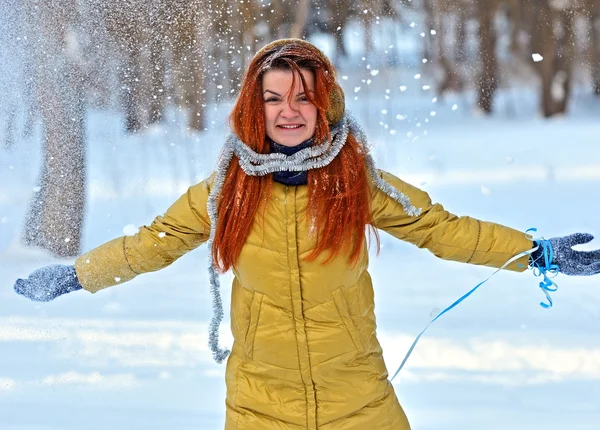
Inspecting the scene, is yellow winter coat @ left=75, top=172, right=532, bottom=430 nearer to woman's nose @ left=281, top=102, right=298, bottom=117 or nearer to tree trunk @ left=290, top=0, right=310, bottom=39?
woman's nose @ left=281, top=102, right=298, bottom=117

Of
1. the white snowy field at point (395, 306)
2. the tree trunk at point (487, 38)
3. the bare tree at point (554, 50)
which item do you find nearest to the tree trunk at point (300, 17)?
the white snowy field at point (395, 306)

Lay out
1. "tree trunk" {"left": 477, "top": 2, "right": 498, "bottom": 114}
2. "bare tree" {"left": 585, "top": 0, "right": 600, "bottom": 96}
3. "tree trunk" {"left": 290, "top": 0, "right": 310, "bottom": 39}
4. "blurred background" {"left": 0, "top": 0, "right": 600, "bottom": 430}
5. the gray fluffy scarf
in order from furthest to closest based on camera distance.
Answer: "bare tree" {"left": 585, "top": 0, "right": 600, "bottom": 96} → "tree trunk" {"left": 477, "top": 2, "right": 498, "bottom": 114} → "tree trunk" {"left": 290, "top": 0, "right": 310, "bottom": 39} → "blurred background" {"left": 0, "top": 0, "right": 600, "bottom": 430} → the gray fluffy scarf

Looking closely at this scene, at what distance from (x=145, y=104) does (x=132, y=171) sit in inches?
17.6

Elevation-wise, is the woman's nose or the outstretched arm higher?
the woman's nose

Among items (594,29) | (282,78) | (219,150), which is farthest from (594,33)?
(282,78)

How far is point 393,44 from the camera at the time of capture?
244 inches

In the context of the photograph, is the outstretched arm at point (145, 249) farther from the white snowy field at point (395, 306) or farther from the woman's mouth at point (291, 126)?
the white snowy field at point (395, 306)

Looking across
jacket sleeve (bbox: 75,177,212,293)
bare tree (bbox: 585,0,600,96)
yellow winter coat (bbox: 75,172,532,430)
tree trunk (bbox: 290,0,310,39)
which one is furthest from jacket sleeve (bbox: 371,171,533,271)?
bare tree (bbox: 585,0,600,96)

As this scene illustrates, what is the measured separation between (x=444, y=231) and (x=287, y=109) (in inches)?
16.4

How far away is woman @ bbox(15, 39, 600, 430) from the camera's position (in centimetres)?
184

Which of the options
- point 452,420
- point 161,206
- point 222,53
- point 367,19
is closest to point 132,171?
point 161,206

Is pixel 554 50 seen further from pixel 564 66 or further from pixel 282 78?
pixel 282 78

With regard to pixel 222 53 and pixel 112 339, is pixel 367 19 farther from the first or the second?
pixel 112 339

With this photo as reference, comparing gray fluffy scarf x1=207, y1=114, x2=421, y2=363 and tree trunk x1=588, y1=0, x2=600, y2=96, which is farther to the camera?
tree trunk x1=588, y1=0, x2=600, y2=96
